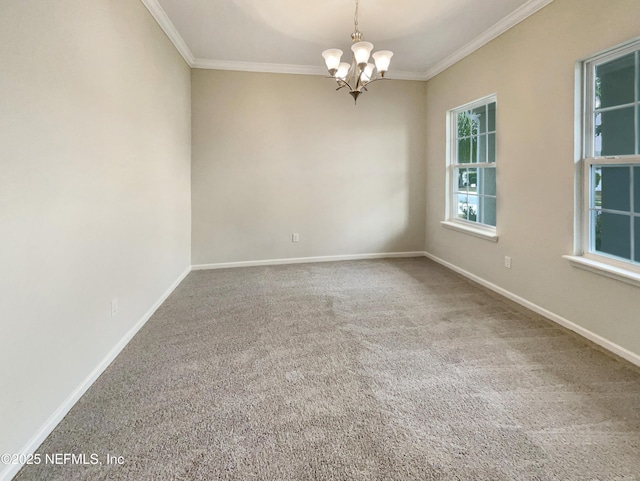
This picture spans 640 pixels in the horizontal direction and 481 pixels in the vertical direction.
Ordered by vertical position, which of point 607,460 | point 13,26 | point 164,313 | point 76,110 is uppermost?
point 13,26

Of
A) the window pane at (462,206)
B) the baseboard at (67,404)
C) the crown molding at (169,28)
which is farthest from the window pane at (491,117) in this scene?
the baseboard at (67,404)

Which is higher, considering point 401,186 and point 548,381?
point 401,186

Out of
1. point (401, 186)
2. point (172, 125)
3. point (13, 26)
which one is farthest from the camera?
point (401, 186)

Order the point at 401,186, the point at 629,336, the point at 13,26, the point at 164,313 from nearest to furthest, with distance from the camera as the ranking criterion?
the point at 13,26
the point at 629,336
the point at 164,313
the point at 401,186

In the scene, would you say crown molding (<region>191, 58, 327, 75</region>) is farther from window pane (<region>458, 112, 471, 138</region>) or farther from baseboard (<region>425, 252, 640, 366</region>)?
baseboard (<region>425, 252, 640, 366</region>)

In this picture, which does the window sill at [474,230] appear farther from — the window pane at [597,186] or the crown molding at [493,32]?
the crown molding at [493,32]

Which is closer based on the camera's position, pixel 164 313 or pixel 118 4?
pixel 118 4

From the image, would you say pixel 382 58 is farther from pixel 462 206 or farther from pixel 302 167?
pixel 462 206

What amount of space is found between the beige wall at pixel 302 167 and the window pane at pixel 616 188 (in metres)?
2.70

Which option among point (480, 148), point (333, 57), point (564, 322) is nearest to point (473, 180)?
point (480, 148)

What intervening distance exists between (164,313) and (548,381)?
2912mm

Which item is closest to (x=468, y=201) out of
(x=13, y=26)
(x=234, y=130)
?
(x=234, y=130)

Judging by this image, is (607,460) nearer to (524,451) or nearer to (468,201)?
(524,451)

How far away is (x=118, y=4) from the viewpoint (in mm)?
2283
